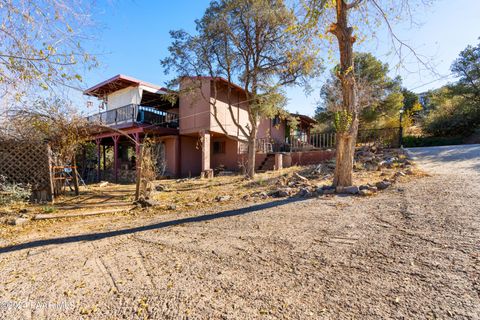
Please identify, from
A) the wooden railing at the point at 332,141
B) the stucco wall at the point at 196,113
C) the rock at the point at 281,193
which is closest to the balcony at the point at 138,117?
the stucco wall at the point at 196,113

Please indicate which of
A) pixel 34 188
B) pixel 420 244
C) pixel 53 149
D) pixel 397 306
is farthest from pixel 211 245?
pixel 53 149

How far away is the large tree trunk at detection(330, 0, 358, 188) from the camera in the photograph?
17.6ft

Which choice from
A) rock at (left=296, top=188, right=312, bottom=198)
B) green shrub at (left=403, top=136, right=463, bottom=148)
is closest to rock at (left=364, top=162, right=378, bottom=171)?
rock at (left=296, top=188, right=312, bottom=198)

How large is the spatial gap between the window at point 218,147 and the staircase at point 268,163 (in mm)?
3130

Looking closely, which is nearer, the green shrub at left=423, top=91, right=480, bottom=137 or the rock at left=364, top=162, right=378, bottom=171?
the rock at left=364, top=162, right=378, bottom=171

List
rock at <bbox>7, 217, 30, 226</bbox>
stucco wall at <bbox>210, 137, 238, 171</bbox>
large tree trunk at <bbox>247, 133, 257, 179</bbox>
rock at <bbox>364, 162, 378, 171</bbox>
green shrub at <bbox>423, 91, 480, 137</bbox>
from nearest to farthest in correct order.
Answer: rock at <bbox>7, 217, 30, 226</bbox>
rock at <bbox>364, 162, 378, 171</bbox>
large tree trunk at <bbox>247, 133, 257, 179</bbox>
green shrub at <bbox>423, 91, 480, 137</bbox>
stucco wall at <bbox>210, 137, 238, 171</bbox>

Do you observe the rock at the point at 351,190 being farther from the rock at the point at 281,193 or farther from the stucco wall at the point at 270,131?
the stucco wall at the point at 270,131

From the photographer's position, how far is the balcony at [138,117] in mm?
13430

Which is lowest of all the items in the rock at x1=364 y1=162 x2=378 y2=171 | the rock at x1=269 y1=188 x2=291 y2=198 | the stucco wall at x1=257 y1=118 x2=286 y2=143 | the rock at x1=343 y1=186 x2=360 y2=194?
the rock at x1=269 y1=188 x2=291 y2=198

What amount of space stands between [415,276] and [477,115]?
1717 centimetres

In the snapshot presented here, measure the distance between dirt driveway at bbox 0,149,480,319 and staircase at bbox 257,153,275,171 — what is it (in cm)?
887

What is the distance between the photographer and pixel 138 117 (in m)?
13.6

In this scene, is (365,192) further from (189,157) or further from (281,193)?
(189,157)

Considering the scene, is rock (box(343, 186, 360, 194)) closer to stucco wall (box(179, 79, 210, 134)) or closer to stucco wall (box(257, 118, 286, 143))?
stucco wall (box(179, 79, 210, 134))
